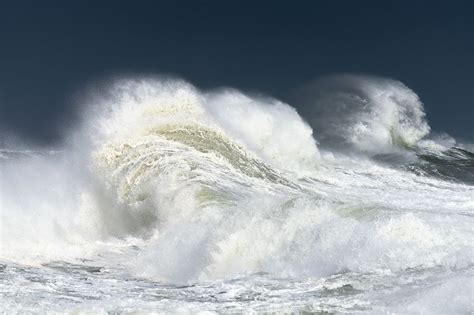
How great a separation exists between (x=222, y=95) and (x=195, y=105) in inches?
150

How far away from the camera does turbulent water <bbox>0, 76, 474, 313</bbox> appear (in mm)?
6965

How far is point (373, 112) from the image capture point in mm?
31266

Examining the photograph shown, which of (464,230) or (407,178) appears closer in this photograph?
(464,230)

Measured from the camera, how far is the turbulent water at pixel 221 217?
22.9 feet

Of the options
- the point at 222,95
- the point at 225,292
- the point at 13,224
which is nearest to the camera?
the point at 225,292

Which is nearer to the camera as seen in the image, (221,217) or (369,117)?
(221,217)

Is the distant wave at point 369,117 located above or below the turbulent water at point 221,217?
above

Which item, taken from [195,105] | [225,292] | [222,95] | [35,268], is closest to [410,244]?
[225,292]

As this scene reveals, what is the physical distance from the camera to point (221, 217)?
35.5ft

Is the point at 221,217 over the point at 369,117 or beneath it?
beneath

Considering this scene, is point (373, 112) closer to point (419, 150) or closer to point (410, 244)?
point (419, 150)

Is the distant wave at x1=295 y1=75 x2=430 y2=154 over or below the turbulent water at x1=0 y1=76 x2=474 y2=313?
over

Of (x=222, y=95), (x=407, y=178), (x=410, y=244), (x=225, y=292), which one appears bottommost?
(x=225, y=292)

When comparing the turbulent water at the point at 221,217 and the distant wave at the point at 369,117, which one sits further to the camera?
the distant wave at the point at 369,117
